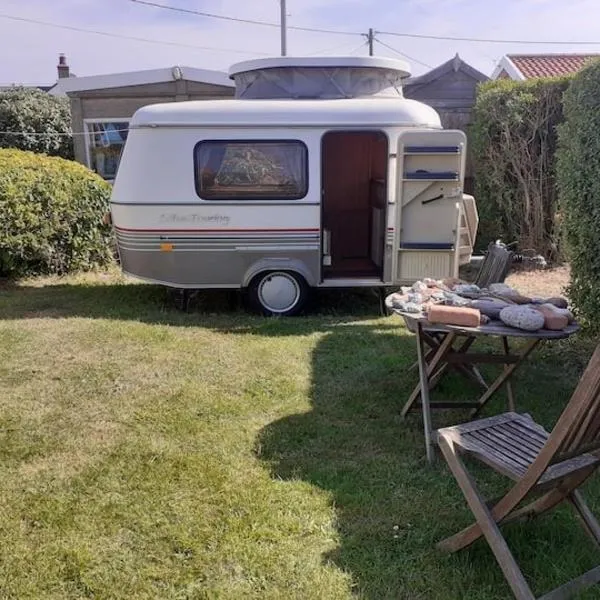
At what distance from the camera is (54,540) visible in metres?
2.67

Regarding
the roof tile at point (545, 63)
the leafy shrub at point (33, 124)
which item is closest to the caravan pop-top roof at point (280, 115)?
the leafy shrub at point (33, 124)

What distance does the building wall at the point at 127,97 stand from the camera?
38.8ft

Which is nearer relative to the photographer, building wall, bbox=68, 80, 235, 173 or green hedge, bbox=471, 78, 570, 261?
green hedge, bbox=471, 78, 570, 261

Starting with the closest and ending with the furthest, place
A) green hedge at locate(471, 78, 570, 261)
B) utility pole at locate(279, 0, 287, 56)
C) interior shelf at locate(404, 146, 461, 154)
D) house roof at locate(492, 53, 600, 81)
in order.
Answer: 1. interior shelf at locate(404, 146, 461, 154)
2. green hedge at locate(471, 78, 570, 261)
3. house roof at locate(492, 53, 600, 81)
4. utility pole at locate(279, 0, 287, 56)

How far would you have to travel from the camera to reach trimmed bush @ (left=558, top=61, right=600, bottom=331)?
4.12 meters

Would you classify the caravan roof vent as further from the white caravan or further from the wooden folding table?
the wooden folding table

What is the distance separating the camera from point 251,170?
6289mm

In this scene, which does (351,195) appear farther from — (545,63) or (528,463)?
(545,63)

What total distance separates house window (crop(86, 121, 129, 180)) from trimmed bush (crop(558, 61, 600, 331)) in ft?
30.6

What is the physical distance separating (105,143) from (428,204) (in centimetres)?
831

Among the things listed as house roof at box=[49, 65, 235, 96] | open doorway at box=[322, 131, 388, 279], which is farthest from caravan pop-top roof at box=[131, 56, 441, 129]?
house roof at box=[49, 65, 235, 96]

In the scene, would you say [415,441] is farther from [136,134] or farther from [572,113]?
[136,134]

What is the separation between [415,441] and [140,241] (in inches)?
148

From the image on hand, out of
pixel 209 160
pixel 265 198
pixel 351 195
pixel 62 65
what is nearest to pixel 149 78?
pixel 351 195
